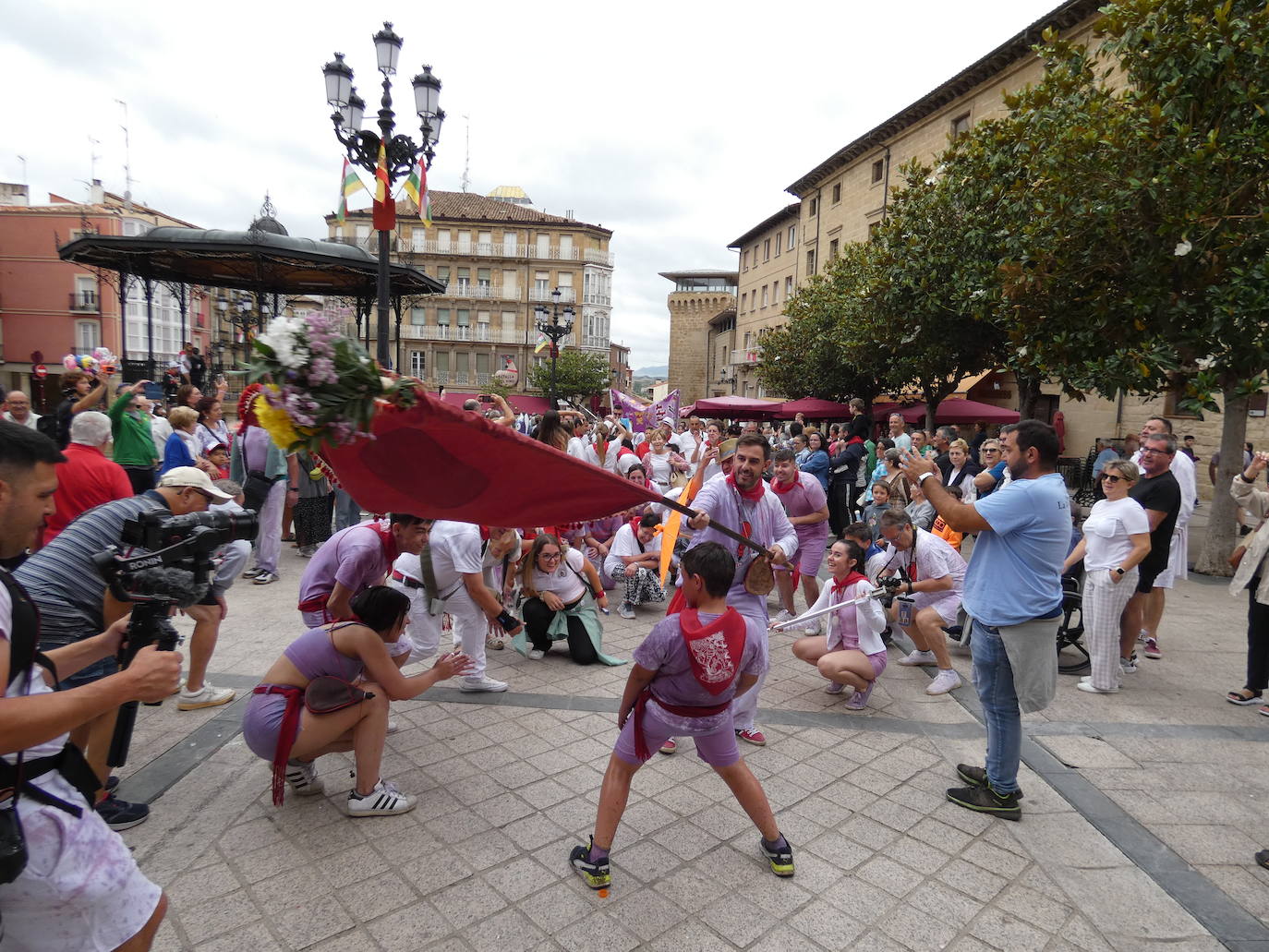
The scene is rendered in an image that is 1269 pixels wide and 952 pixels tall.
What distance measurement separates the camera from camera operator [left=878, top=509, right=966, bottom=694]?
5.54m

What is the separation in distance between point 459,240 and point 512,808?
61410mm

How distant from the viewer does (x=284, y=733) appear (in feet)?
10.8

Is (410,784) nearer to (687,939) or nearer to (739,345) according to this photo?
(687,939)

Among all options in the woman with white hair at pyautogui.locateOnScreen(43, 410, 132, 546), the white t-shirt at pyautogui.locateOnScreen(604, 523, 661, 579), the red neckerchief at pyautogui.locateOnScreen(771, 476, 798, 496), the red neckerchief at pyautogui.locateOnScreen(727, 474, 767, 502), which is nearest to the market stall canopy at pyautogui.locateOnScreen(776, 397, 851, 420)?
the white t-shirt at pyautogui.locateOnScreen(604, 523, 661, 579)

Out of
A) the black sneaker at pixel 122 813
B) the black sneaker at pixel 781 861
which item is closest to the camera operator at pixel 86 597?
the black sneaker at pixel 122 813

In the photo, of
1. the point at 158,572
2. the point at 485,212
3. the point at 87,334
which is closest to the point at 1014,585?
the point at 158,572

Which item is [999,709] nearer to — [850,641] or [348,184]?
[850,641]

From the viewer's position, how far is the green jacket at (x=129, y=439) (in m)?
7.20

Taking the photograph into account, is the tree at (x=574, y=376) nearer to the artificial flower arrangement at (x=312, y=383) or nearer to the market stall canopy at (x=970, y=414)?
the market stall canopy at (x=970, y=414)

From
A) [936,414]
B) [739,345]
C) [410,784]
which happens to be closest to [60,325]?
[739,345]

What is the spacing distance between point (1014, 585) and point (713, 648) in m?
1.70

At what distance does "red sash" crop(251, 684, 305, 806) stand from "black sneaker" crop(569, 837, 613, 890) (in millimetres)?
1411

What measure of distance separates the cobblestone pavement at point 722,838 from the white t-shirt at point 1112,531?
110cm

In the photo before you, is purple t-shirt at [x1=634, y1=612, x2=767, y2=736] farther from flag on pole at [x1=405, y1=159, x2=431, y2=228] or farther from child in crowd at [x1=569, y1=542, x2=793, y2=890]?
flag on pole at [x1=405, y1=159, x2=431, y2=228]
